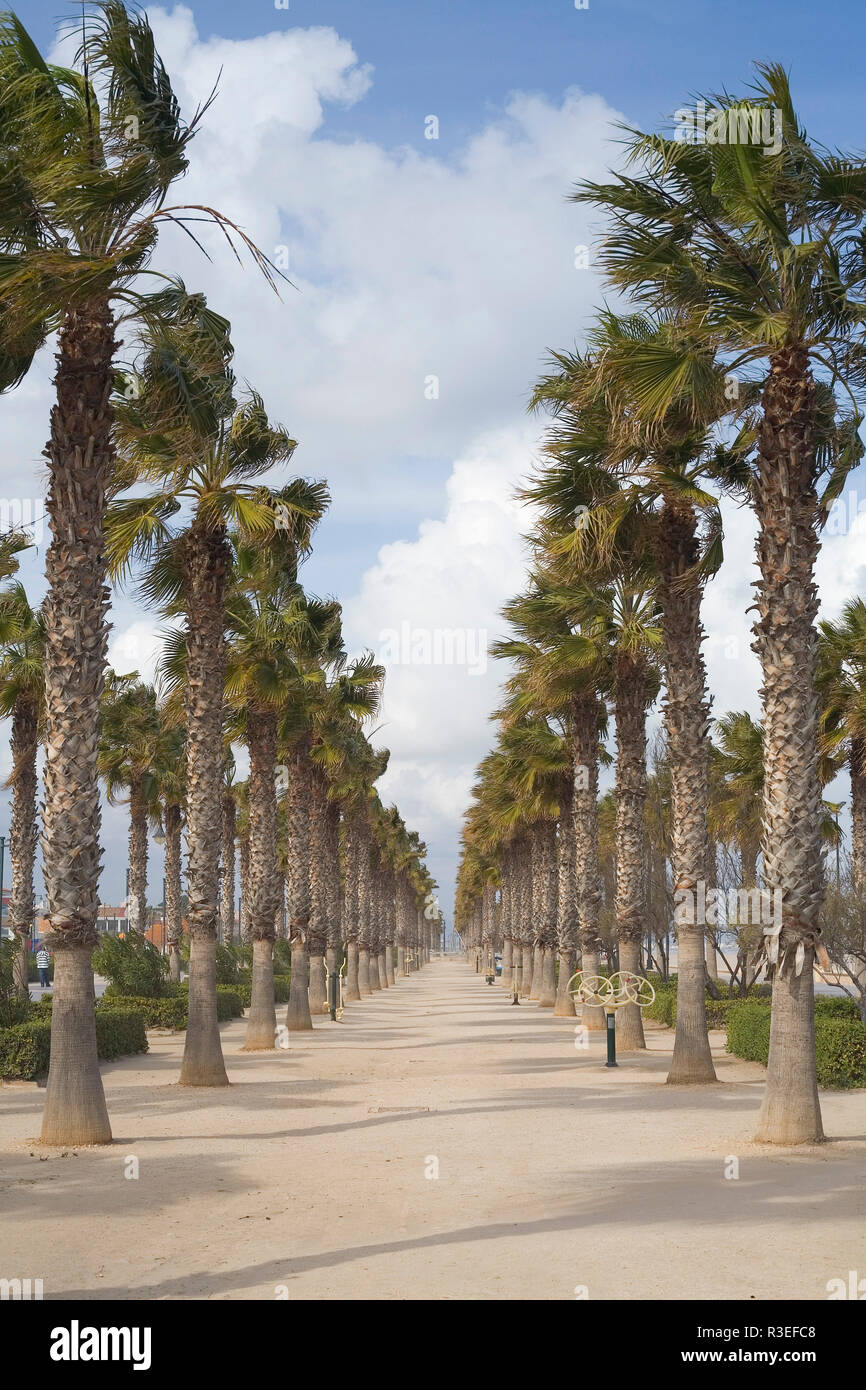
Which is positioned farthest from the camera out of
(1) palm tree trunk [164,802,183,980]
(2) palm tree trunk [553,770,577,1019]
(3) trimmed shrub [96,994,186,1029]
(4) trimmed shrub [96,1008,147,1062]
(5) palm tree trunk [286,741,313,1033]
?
(1) palm tree trunk [164,802,183,980]

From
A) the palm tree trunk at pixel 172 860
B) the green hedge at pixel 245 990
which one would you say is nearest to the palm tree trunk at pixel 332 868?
the green hedge at pixel 245 990

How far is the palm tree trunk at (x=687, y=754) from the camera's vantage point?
17812 millimetres

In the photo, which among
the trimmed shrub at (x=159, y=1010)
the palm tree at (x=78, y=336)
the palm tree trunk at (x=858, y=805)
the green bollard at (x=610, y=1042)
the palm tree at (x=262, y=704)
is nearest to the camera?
the palm tree at (x=78, y=336)

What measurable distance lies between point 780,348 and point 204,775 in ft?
32.2

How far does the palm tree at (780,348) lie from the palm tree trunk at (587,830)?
627 inches

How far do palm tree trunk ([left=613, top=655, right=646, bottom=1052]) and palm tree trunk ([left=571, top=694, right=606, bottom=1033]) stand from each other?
173 inches

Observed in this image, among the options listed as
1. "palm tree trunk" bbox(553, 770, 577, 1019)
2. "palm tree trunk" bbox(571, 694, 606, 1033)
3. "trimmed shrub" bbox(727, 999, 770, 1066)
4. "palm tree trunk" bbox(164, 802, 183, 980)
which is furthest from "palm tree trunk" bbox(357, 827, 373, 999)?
"trimmed shrub" bbox(727, 999, 770, 1066)

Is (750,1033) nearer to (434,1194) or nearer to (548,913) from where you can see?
(434,1194)

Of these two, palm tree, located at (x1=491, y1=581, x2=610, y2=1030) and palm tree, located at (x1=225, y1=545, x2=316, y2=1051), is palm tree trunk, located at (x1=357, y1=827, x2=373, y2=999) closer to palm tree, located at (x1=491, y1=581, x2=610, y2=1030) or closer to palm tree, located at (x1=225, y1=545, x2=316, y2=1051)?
palm tree, located at (x1=491, y1=581, x2=610, y2=1030)

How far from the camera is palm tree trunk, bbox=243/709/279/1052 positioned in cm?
2475

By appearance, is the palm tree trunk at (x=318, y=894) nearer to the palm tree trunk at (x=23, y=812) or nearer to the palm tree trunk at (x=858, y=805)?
the palm tree trunk at (x=23, y=812)

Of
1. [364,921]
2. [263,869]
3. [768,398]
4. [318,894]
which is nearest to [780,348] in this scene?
[768,398]
